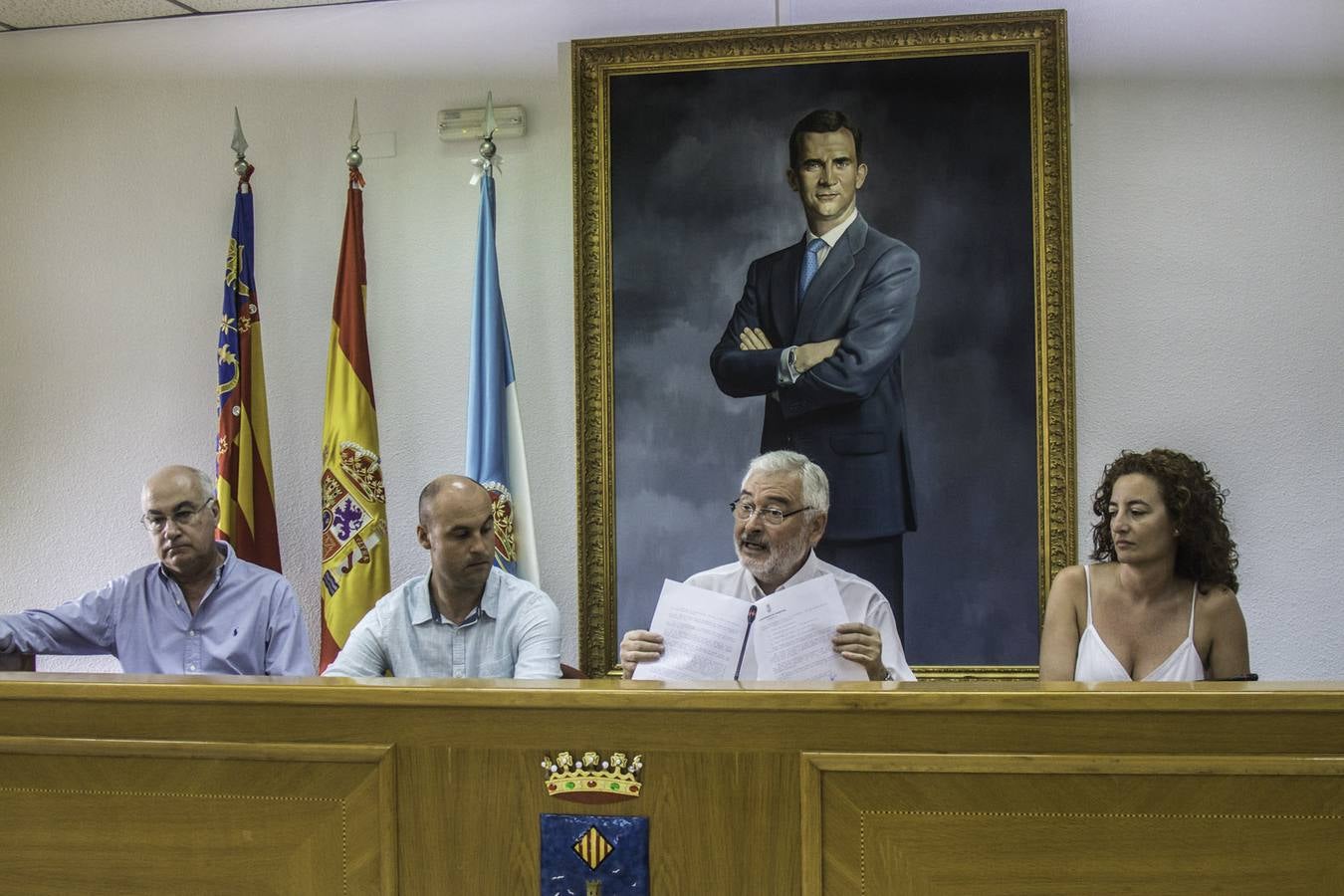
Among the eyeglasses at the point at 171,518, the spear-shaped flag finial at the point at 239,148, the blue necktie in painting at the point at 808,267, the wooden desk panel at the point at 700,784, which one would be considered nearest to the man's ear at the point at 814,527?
the blue necktie in painting at the point at 808,267

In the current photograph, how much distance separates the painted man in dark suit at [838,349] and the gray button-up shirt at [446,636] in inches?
41.2

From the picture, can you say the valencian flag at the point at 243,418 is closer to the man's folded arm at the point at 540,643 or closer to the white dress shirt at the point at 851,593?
the man's folded arm at the point at 540,643

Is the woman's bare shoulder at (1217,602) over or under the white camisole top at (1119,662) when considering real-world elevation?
over

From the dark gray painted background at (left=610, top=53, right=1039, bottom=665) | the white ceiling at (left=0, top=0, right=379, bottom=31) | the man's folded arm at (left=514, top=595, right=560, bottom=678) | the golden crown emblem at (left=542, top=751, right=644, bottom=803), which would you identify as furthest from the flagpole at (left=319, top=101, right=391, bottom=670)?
the golden crown emblem at (left=542, top=751, right=644, bottom=803)

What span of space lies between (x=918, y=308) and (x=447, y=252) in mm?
1530

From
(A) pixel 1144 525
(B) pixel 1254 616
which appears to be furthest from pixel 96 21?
(B) pixel 1254 616

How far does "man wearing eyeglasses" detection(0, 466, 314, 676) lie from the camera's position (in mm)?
3064

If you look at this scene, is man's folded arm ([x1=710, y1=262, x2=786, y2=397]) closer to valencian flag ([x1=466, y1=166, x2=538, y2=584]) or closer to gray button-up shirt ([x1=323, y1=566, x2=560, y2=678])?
valencian flag ([x1=466, y1=166, x2=538, y2=584])

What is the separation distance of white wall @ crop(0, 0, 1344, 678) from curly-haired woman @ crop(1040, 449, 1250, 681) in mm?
716

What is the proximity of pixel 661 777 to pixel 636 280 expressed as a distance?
2335 millimetres

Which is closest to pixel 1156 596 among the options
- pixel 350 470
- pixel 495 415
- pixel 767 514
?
pixel 767 514

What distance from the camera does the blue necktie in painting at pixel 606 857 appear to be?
163 cm

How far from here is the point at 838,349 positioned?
3.66 m

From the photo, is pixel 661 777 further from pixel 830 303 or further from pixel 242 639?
pixel 830 303
